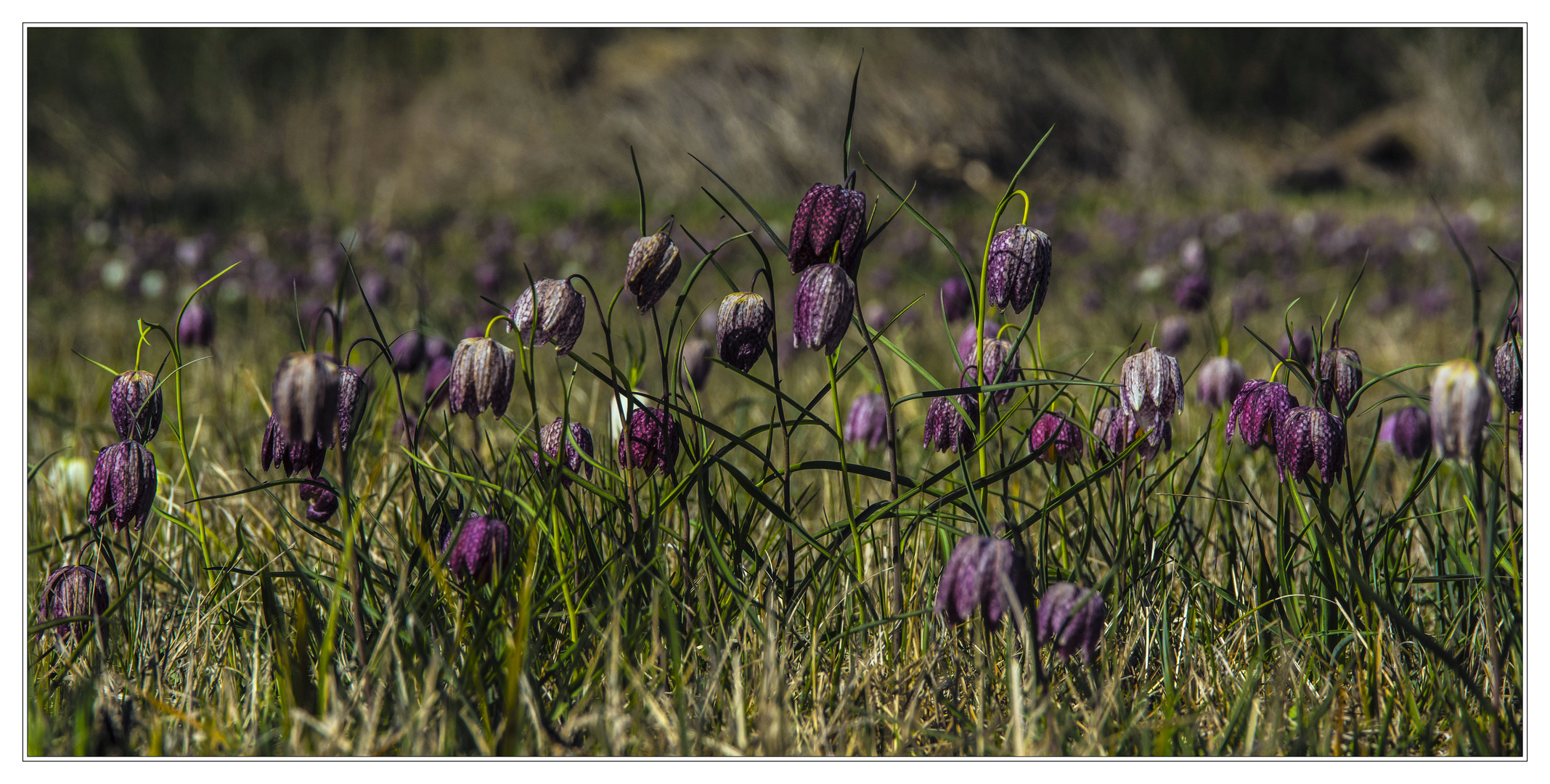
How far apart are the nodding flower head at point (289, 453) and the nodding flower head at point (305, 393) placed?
23 centimetres

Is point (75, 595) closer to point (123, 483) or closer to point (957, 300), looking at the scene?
point (123, 483)

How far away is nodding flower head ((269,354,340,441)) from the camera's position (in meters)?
0.94

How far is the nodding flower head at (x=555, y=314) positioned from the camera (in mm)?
1169

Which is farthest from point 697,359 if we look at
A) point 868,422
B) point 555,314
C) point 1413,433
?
point 1413,433

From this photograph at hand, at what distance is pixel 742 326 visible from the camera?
1.16m

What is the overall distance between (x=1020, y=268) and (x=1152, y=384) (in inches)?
9.2

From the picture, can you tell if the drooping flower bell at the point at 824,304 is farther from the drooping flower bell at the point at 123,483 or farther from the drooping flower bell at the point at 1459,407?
the drooping flower bell at the point at 123,483

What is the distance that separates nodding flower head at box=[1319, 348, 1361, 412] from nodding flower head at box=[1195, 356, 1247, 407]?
0.95ft

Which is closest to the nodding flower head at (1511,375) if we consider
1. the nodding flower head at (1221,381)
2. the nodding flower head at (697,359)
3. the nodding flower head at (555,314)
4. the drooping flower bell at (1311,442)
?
the drooping flower bell at (1311,442)

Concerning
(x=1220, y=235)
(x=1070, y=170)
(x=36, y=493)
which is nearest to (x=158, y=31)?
(x=1070, y=170)

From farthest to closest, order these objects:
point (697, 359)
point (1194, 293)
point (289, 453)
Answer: point (1194, 293) < point (697, 359) < point (289, 453)

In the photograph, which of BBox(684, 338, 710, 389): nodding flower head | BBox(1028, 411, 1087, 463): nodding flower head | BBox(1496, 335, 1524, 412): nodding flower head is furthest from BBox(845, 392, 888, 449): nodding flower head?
BBox(1496, 335, 1524, 412): nodding flower head
